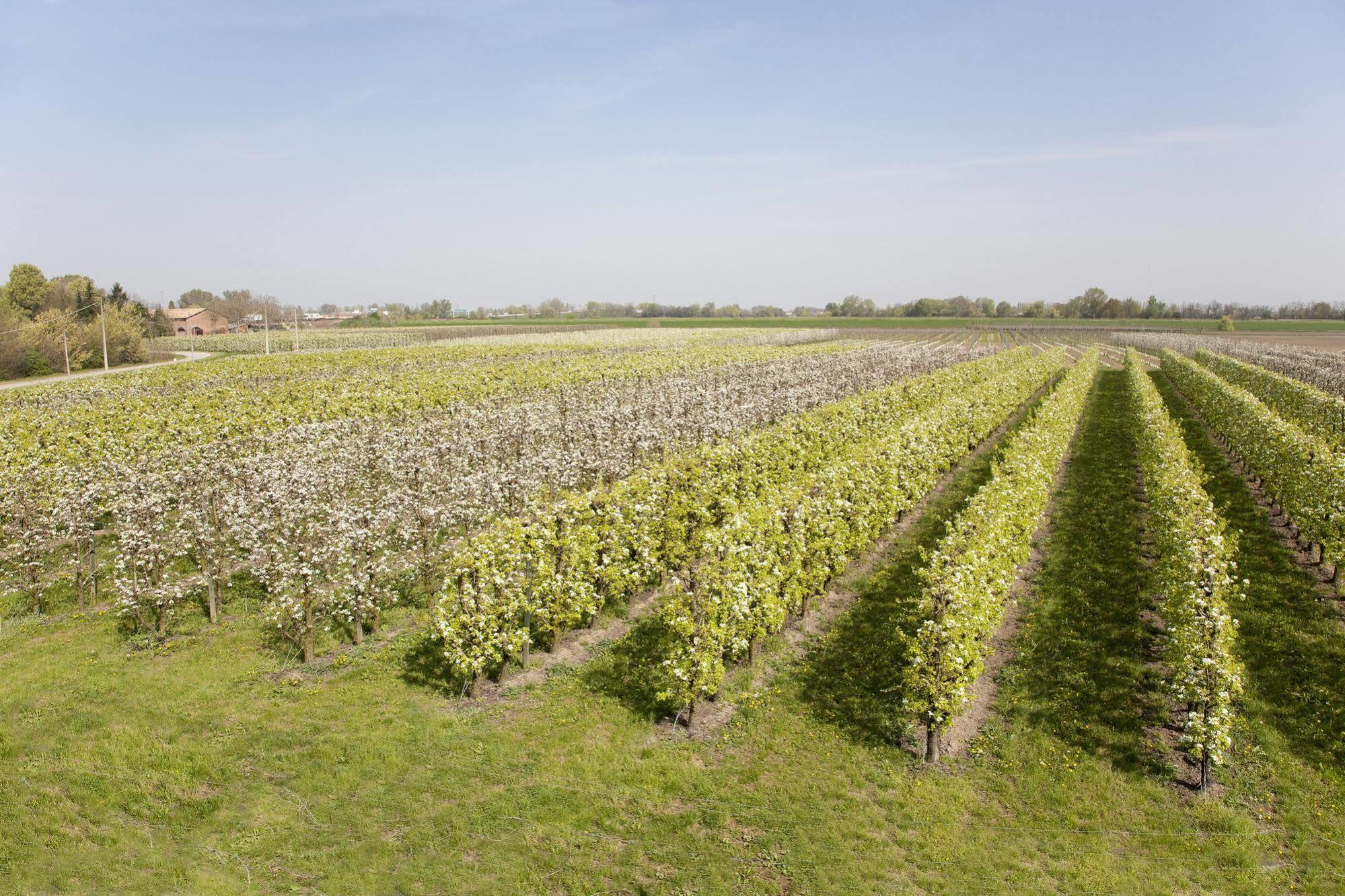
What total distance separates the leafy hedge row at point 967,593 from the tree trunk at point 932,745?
0.03 ft

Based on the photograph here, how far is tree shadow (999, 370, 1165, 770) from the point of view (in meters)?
11.5

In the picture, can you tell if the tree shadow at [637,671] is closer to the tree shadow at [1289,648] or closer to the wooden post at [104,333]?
the tree shadow at [1289,648]

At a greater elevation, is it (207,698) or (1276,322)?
(1276,322)

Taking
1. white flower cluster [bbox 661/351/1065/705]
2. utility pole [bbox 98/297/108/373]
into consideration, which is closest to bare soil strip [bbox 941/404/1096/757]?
white flower cluster [bbox 661/351/1065/705]

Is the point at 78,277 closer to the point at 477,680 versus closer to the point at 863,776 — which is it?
the point at 477,680

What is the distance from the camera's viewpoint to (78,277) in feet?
307

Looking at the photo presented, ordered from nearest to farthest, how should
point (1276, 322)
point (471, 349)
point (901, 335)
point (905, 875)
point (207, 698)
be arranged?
point (905, 875) → point (207, 698) → point (471, 349) → point (901, 335) → point (1276, 322)

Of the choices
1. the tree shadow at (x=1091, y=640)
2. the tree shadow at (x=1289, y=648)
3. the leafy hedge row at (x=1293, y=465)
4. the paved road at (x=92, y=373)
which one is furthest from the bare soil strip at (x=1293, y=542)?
the paved road at (x=92, y=373)

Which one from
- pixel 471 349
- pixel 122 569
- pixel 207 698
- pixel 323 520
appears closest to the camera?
pixel 207 698

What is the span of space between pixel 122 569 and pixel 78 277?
108427mm

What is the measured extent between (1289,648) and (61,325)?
86.7 m

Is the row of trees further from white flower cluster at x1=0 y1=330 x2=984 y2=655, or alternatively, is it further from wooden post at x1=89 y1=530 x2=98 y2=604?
wooden post at x1=89 y1=530 x2=98 y2=604

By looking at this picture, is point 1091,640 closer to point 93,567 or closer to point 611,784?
point 611,784

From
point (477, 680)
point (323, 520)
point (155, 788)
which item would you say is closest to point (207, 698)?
point (155, 788)
